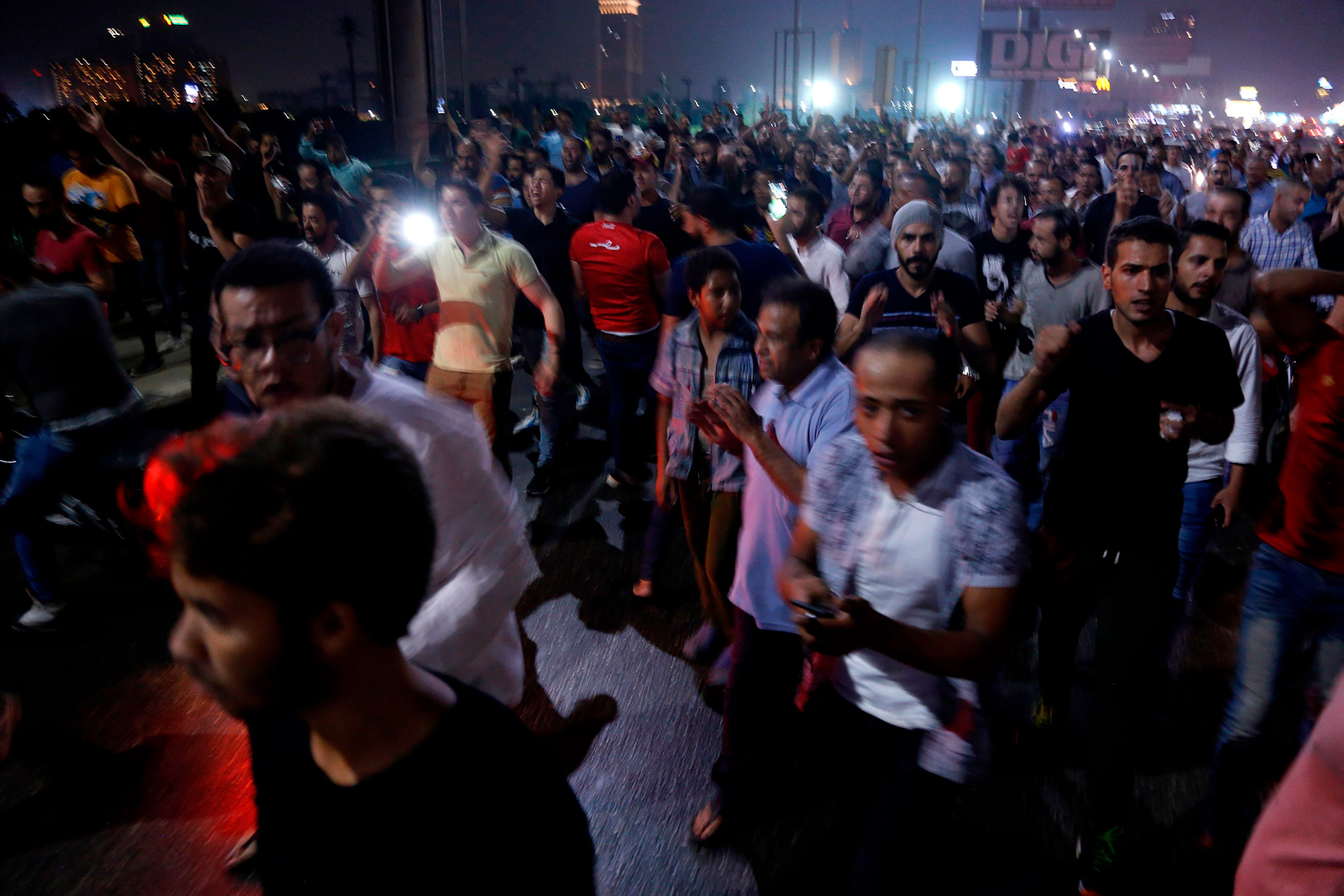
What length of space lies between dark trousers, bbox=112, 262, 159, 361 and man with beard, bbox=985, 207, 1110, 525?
803cm

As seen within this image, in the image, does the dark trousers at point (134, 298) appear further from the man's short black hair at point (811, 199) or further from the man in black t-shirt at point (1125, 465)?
the man in black t-shirt at point (1125, 465)

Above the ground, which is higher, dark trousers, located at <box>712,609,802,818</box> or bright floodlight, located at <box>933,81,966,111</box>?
bright floodlight, located at <box>933,81,966,111</box>

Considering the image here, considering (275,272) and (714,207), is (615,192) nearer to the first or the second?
(714,207)

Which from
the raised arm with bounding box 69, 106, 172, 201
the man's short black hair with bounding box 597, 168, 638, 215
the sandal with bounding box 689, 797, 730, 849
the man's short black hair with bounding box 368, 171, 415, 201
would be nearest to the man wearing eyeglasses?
the sandal with bounding box 689, 797, 730, 849

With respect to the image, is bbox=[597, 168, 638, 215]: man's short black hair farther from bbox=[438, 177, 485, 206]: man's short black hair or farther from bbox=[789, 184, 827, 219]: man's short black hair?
bbox=[789, 184, 827, 219]: man's short black hair

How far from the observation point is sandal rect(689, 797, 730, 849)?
319 centimetres

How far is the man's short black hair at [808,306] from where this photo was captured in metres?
3.00

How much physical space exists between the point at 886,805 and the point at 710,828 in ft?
3.74

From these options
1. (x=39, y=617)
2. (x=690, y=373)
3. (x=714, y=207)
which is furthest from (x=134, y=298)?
(x=690, y=373)

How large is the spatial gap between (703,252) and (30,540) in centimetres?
374

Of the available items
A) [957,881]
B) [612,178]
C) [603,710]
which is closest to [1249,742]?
[957,881]

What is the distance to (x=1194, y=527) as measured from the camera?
4176 millimetres

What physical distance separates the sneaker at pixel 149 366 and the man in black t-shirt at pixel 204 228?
1598 millimetres

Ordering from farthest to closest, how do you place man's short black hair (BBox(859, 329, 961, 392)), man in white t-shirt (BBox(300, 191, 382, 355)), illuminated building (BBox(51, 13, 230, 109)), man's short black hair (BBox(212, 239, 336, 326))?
illuminated building (BBox(51, 13, 230, 109)) → man in white t-shirt (BBox(300, 191, 382, 355)) → man's short black hair (BBox(212, 239, 336, 326)) → man's short black hair (BBox(859, 329, 961, 392))
